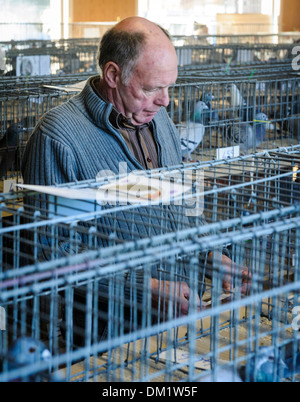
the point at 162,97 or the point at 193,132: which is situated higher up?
the point at 162,97

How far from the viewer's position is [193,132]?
261 cm

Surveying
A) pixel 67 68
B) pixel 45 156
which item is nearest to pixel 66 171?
pixel 45 156

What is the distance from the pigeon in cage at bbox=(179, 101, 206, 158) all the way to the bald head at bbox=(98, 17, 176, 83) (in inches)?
40.4

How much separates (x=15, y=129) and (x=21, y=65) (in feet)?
4.16

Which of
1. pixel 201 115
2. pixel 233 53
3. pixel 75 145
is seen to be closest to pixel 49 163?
pixel 75 145

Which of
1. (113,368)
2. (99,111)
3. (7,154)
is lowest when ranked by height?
(113,368)

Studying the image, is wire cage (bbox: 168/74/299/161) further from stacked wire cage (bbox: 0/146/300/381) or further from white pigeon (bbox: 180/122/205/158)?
stacked wire cage (bbox: 0/146/300/381)

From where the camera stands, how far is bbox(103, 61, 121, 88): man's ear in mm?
1529

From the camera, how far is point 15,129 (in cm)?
242

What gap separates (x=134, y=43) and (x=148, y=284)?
0.76m

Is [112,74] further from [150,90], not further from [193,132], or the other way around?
[193,132]

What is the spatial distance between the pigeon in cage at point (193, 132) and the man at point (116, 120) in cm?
98
